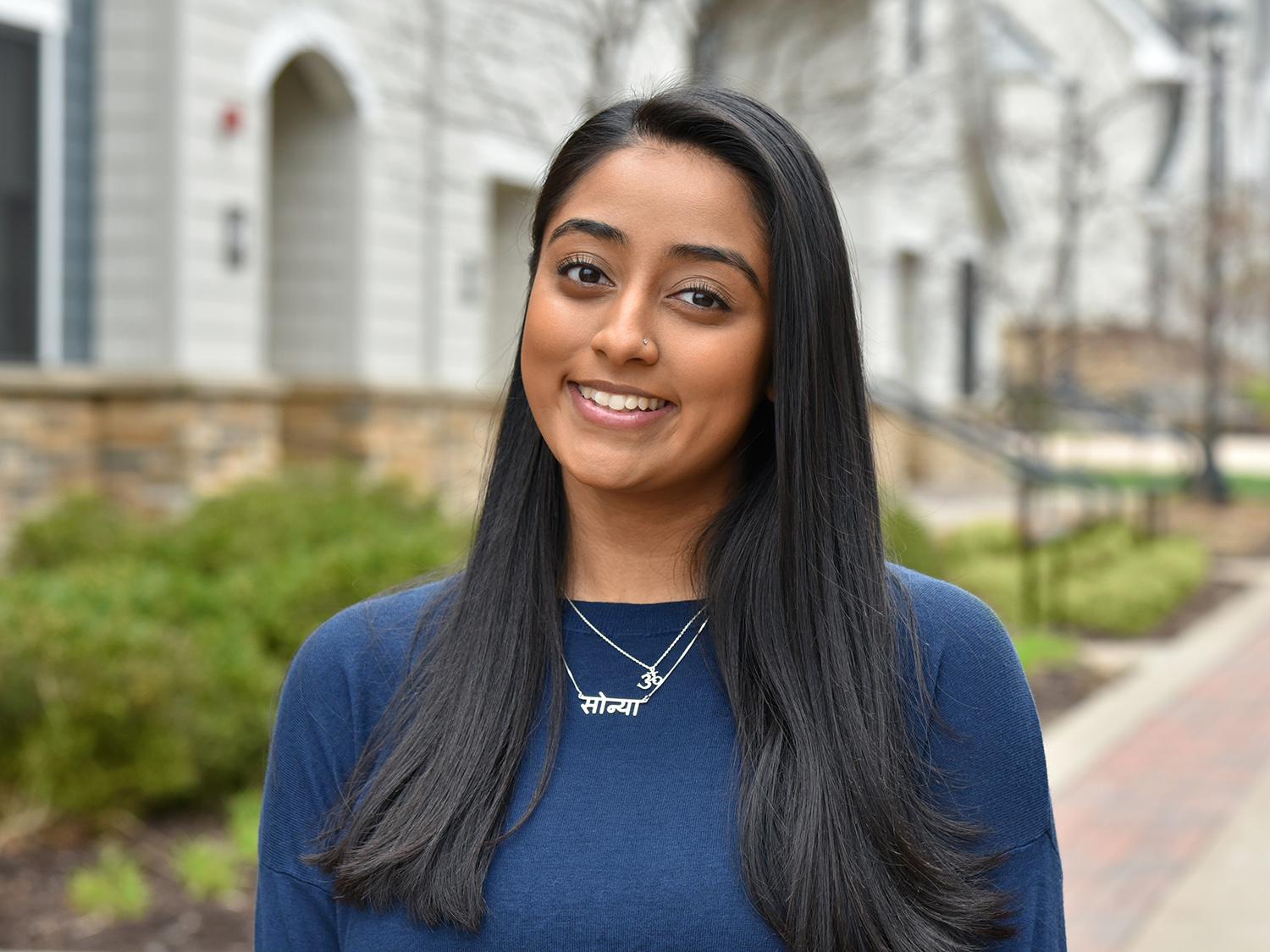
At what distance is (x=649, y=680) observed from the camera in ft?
6.56

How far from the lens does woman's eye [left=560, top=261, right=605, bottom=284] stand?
1977 mm

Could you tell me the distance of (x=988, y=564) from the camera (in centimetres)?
1248

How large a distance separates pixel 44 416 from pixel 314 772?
913 centimetres

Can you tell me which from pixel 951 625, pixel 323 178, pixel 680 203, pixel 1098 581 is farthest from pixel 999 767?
pixel 323 178

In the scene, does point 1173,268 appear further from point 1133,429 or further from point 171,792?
point 171,792

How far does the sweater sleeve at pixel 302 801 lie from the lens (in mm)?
2059

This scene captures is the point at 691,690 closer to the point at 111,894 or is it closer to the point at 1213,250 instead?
the point at 111,894

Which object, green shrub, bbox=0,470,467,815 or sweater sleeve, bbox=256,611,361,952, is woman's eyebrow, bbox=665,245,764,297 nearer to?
sweater sleeve, bbox=256,611,361,952

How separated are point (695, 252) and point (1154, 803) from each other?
6.10 metres

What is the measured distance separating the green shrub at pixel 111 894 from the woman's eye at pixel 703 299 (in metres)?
3.75

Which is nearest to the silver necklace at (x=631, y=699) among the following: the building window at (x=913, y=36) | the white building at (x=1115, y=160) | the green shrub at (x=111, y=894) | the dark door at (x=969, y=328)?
the green shrub at (x=111, y=894)

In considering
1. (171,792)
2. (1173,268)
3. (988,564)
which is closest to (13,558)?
(171,792)

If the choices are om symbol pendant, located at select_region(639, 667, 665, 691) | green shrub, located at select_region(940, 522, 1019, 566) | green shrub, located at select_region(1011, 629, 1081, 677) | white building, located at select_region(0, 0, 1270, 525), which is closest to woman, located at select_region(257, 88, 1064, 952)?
om symbol pendant, located at select_region(639, 667, 665, 691)

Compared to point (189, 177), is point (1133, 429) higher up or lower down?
lower down
